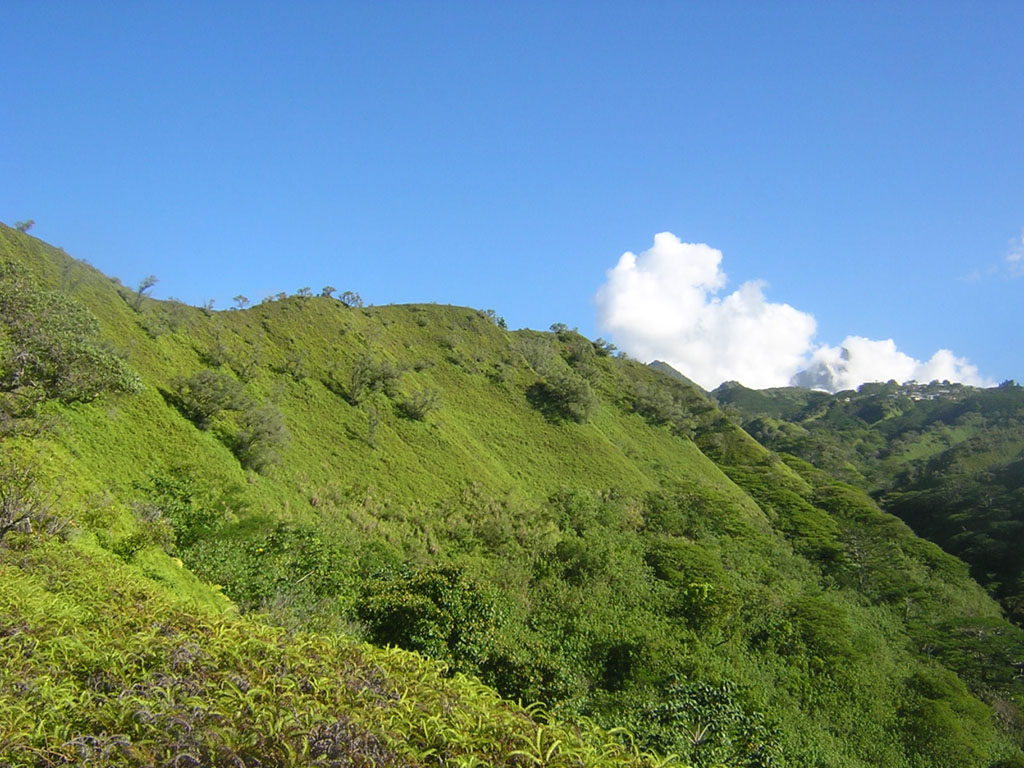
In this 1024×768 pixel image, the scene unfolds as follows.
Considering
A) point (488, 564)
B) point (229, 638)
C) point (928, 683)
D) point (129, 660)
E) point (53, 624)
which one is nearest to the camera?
point (129, 660)

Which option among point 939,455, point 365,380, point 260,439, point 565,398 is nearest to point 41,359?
point 260,439

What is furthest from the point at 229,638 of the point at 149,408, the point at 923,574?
the point at 923,574

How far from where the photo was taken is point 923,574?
50.3 m

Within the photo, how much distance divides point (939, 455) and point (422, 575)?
404 ft

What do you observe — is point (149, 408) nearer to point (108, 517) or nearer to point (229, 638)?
point (108, 517)

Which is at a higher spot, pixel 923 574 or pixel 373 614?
pixel 923 574

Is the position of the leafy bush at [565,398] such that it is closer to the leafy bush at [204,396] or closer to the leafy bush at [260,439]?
the leafy bush at [260,439]

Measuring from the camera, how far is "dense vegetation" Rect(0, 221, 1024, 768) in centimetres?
382

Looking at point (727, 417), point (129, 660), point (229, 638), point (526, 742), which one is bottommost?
point (129, 660)

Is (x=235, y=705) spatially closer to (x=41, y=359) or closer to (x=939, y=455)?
(x=41, y=359)

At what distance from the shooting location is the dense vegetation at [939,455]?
65062 mm

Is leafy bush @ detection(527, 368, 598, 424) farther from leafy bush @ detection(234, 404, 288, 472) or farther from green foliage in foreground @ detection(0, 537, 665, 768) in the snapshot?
green foliage in foreground @ detection(0, 537, 665, 768)

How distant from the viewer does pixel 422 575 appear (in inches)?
593

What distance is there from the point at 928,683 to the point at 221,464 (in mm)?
39052
